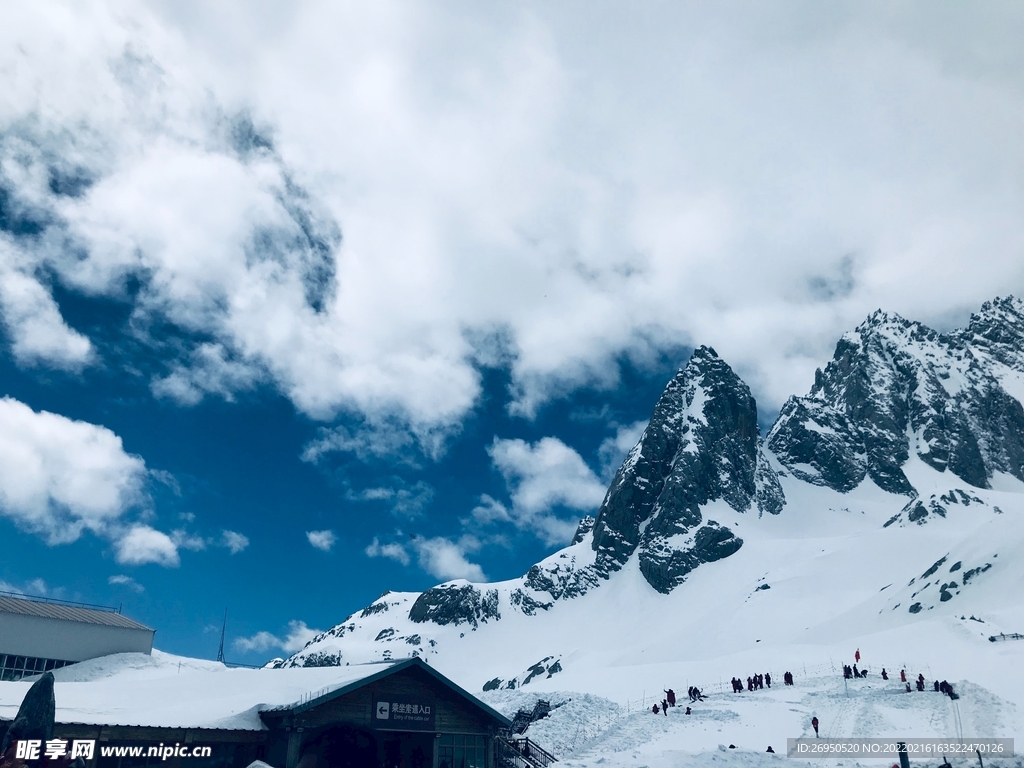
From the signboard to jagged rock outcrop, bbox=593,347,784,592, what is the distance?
10205cm

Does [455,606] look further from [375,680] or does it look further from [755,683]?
[375,680]

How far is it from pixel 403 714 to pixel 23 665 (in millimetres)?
28627

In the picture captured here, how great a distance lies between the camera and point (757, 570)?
369 ft

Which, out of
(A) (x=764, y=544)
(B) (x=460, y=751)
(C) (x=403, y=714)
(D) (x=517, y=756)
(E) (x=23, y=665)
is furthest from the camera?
(A) (x=764, y=544)

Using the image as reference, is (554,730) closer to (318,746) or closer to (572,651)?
(318,746)

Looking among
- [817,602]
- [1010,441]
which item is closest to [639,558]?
[817,602]

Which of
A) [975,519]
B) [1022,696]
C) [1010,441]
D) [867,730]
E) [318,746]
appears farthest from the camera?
[1010,441]

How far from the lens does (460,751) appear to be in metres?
30.6

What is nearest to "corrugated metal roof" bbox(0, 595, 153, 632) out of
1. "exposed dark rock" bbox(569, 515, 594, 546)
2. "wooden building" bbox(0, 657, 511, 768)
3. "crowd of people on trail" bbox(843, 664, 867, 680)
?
"wooden building" bbox(0, 657, 511, 768)

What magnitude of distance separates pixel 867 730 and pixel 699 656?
54.9 m

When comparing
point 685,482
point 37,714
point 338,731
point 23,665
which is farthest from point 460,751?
point 685,482

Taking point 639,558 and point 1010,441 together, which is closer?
point 639,558

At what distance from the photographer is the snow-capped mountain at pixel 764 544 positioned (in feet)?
249

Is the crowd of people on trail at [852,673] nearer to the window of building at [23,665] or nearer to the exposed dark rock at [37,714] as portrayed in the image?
the exposed dark rock at [37,714]
